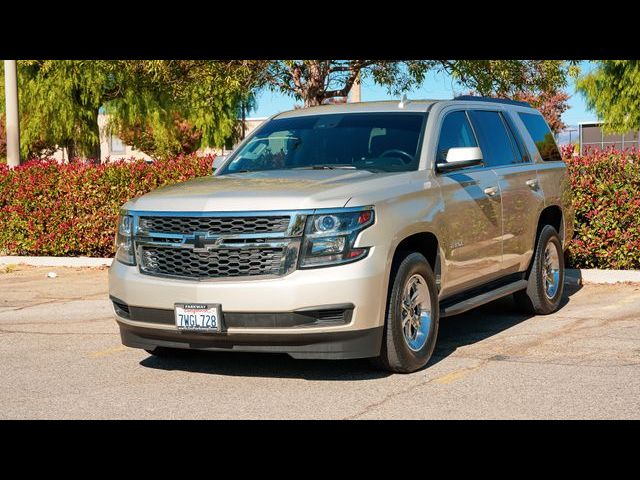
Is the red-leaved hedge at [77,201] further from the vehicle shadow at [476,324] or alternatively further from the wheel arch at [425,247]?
the wheel arch at [425,247]

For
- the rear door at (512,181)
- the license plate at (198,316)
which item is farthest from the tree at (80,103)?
the license plate at (198,316)

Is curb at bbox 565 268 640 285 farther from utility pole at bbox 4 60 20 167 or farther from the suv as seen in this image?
utility pole at bbox 4 60 20 167

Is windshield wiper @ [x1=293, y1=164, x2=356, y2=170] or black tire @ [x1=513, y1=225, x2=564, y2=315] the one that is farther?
black tire @ [x1=513, y1=225, x2=564, y2=315]

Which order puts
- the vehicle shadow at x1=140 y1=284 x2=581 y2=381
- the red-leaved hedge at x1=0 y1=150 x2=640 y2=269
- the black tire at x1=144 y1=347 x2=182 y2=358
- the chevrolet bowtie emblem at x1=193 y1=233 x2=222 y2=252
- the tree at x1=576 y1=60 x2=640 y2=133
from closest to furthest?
the chevrolet bowtie emblem at x1=193 y1=233 x2=222 y2=252, the vehicle shadow at x1=140 y1=284 x2=581 y2=381, the black tire at x1=144 y1=347 x2=182 y2=358, the red-leaved hedge at x1=0 y1=150 x2=640 y2=269, the tree at x1=576 y1=60 x2=640 y2=133

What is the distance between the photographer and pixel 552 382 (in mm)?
7066

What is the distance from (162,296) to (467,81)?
37.9 feet

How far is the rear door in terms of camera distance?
9078 mm

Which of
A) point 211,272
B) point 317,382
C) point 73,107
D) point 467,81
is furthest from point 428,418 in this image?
point 73,107

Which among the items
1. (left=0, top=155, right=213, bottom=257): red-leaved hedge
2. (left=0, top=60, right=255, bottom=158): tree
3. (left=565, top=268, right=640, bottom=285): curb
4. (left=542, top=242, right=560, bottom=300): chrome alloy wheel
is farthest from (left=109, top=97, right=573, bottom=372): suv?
(left=0, top=60, right=255, bottom=158): tree

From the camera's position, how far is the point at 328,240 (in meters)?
6.75

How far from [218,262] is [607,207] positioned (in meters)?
7.25

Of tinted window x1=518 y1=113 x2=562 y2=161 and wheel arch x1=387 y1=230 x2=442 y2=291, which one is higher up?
tinted window x1=518 y1=113 x2=562 y2=161

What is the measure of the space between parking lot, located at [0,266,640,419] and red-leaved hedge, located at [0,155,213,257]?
5.35 m

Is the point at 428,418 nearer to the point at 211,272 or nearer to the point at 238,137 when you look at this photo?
the point at 211,272
